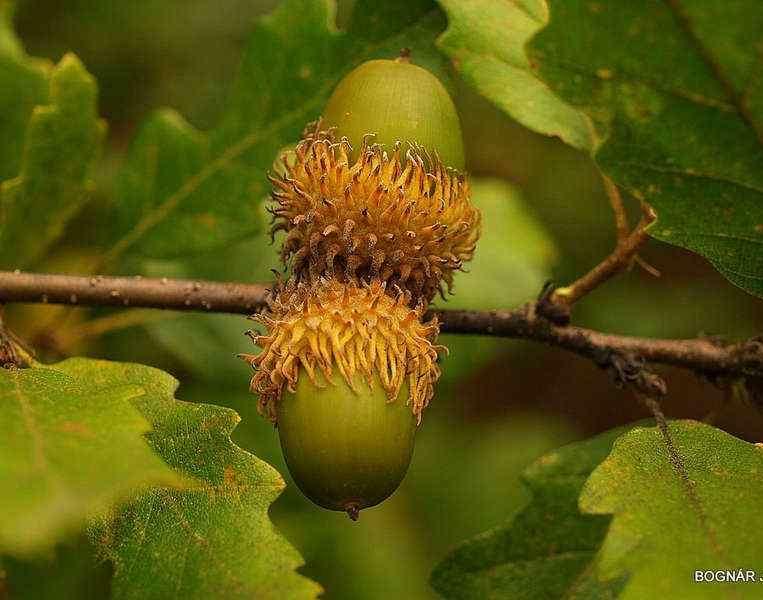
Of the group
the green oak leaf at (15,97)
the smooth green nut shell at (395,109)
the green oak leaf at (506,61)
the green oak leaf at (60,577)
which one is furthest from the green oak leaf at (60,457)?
the green oak leaf at (60,577)

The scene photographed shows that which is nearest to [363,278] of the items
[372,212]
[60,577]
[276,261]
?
[372,212]

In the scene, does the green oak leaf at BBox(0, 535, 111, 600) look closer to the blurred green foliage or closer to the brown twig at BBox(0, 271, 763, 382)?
the blurred green foliage

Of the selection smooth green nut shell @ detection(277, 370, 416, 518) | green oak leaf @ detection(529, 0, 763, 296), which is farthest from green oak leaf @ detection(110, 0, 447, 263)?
smooth green nut shell @ detection(277, 370, 416, 518)

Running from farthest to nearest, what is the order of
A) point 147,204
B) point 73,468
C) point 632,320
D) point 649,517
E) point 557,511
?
point 632,320
point 147,204
point 557,511
point 649,517
point 73,468

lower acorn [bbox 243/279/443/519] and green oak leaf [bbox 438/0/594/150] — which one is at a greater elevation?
green oak leaf [bbox 438/0/594/150]

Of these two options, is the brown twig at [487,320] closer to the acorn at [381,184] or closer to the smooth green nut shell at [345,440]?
the acorn at [381,184]

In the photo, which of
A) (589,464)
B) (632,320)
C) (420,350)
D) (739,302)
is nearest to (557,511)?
(589,464)

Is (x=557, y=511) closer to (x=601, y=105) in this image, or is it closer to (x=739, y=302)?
(x=601, y=105)
